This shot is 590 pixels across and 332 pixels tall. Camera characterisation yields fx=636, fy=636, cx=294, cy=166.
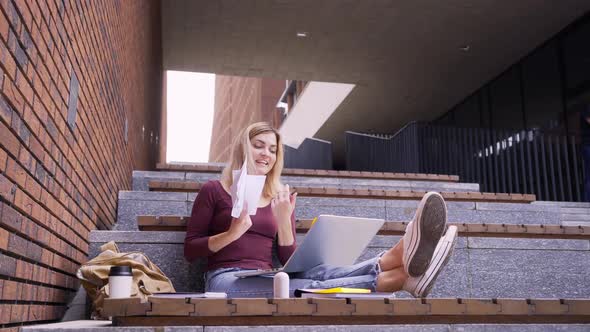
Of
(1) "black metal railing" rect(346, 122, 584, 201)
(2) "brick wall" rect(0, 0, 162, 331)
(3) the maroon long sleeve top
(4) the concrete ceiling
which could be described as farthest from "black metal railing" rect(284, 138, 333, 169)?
(3) the maroon long sleeve top

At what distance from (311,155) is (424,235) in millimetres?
10390

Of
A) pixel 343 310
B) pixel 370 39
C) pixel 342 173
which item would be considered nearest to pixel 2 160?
pixel 343 310

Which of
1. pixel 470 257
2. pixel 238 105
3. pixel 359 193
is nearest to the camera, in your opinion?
pixel 470 257

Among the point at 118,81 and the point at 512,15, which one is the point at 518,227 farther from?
the point at 512,15

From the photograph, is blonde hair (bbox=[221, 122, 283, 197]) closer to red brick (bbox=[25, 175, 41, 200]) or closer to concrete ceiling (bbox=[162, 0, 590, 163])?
red brick (bbox=[25, 175, 41, 200])

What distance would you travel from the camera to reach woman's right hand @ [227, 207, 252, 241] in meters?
2.90

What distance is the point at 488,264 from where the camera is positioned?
3.48 meters

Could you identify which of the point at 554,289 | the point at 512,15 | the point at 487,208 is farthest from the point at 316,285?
the point at 512,15

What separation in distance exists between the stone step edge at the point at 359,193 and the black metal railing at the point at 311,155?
7.40m

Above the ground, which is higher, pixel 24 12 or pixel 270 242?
pixel 24 12

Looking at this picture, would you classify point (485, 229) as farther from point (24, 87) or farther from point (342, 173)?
point (342, 173)

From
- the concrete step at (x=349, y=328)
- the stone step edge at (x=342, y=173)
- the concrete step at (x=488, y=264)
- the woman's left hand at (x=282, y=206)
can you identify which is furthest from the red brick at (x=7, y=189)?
the stone step edge at (x=342, y=173)

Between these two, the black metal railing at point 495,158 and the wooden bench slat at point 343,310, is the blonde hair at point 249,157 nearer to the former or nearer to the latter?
the wooden bench slat at point 343,310

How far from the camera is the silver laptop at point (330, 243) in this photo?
8.80 ft
